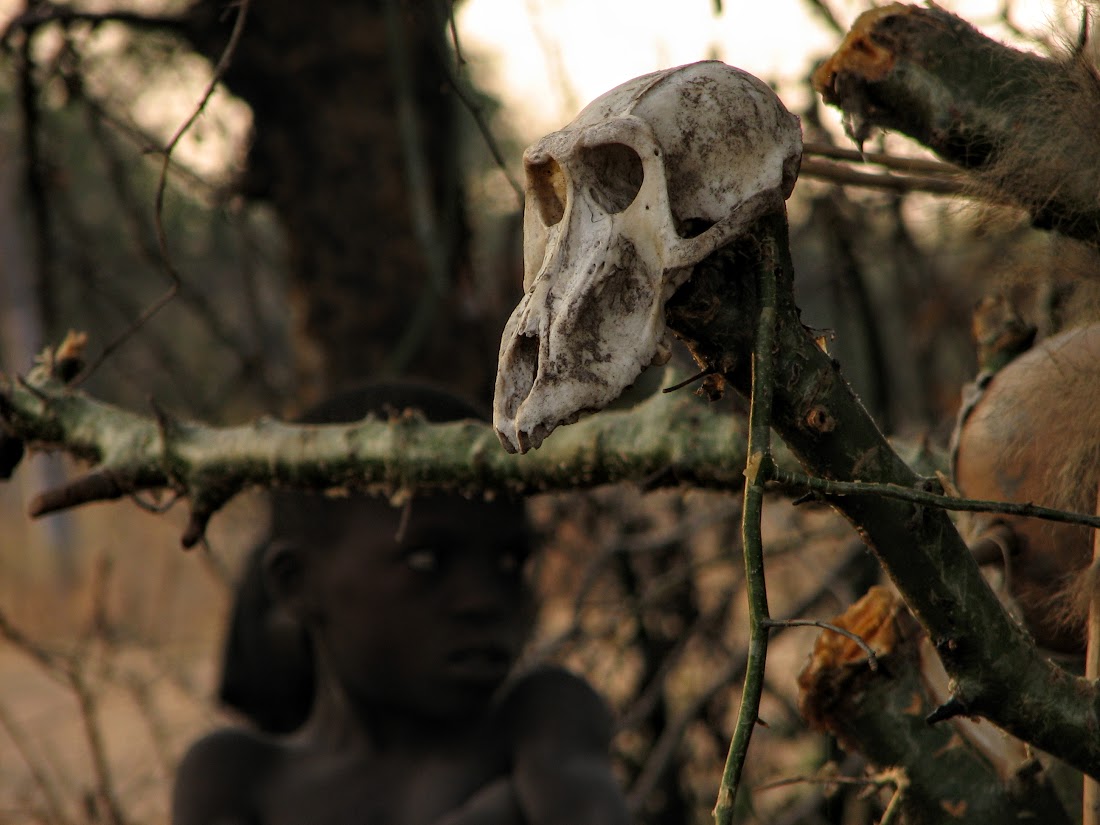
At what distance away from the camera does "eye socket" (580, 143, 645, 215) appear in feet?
2.43

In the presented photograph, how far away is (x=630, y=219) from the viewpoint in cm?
72

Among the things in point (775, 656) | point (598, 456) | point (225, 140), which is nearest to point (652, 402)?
point (598, 456)

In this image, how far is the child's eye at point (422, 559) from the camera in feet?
5.22

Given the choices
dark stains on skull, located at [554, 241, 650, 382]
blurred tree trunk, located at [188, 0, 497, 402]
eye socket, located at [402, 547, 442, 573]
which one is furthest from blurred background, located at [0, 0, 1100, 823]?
dark stains on skull, located at [554, 241, 650, 382]

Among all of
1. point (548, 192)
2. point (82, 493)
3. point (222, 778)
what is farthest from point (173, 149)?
point (222, 778)

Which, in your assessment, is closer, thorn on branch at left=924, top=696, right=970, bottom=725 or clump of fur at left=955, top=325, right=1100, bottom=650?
thorn on branch at left=924, top=696, right=970, bottom=725

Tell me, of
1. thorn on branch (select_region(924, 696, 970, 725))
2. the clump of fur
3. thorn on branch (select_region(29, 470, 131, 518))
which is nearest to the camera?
thorn on branch (select_region(924, 696, 970, 725))

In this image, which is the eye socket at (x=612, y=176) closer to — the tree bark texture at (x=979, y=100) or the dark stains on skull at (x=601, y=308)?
the dark stains on skull at (x=601, y=308)

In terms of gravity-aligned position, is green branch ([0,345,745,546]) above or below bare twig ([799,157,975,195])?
below

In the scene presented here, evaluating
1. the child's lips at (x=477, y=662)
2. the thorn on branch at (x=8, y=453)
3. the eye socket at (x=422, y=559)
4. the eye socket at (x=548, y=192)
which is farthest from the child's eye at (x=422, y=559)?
the eye socket at (x=548, y=192)

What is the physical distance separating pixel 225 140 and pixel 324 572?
1.43 meters

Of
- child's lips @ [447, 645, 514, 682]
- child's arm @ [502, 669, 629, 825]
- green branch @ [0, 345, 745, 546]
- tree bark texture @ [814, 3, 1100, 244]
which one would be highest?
tree bark texture @ [814, 3, 1100, 244]

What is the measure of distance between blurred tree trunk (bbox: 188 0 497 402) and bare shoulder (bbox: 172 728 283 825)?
122cm

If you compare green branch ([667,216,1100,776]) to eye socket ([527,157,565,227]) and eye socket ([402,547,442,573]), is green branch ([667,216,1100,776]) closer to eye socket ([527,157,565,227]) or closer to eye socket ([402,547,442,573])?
eye socket ([527,157,565,227])
